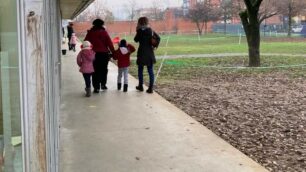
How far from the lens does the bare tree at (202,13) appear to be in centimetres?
6018

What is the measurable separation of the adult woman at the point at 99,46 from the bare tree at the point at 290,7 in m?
44.1

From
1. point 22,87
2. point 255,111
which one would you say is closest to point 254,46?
point 255,111

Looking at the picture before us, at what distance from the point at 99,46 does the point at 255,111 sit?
3573 millimetres

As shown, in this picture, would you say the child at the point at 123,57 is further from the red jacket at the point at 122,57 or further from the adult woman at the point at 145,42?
the adult woman at the point at 145,42

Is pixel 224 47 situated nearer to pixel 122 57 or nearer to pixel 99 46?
pixel 122 57

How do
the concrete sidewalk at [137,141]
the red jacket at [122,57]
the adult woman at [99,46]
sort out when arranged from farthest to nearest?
the red jacket at [122,57] → the adult woman at [99,46] → the concrete sidewalk at [137,141]

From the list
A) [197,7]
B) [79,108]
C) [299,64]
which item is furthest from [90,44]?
[197,7]

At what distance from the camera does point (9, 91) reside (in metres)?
1.91

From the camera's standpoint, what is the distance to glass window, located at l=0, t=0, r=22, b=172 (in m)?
1.85

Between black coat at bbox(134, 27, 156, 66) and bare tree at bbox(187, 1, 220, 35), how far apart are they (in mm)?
49910

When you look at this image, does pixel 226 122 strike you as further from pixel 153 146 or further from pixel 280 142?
pixel 153 146

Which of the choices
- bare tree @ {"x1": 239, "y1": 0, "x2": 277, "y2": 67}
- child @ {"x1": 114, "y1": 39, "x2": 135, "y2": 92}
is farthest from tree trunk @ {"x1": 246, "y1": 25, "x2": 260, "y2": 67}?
child @ {"x1": 114, "y1": 39, "x2": 135, "y2": 92}

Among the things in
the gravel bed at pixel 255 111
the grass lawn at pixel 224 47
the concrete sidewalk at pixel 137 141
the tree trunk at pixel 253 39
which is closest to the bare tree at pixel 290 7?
the grass lawn at pixel 224 47

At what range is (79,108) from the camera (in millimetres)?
8508
